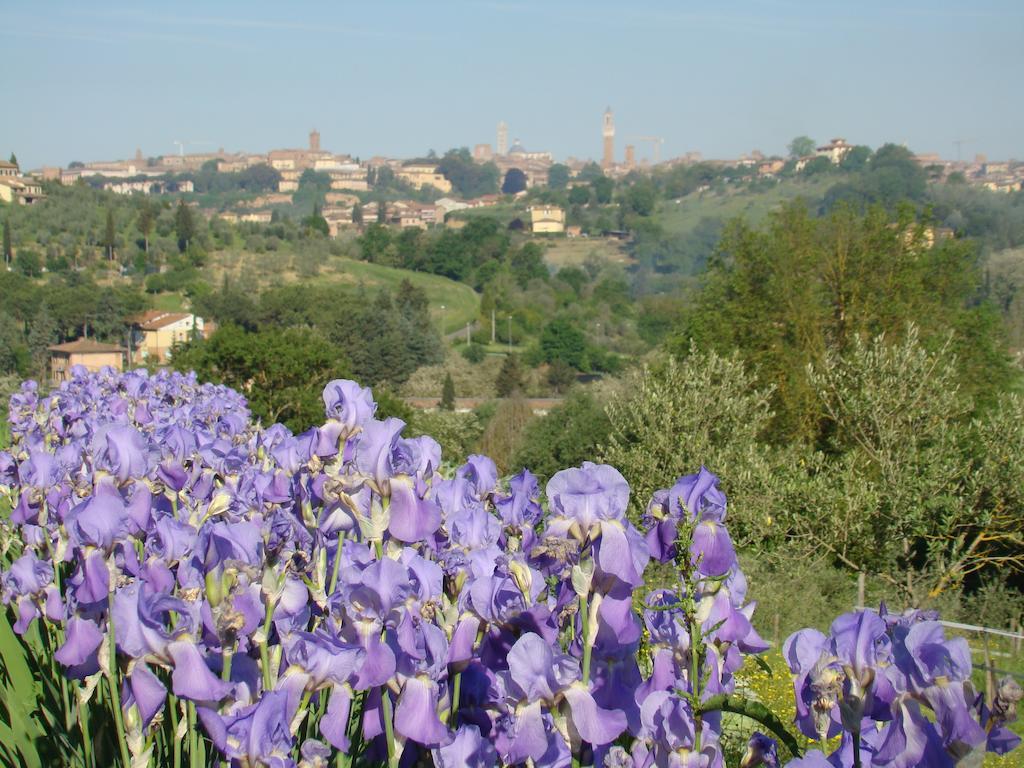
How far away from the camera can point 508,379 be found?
5622 cm

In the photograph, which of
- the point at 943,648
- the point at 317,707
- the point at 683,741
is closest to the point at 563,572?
the point at 683,741

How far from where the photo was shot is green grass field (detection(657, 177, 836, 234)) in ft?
481

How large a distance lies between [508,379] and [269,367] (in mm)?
28718

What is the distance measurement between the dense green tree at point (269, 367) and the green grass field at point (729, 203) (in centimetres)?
11700

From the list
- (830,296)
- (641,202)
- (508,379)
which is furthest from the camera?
(641,202)

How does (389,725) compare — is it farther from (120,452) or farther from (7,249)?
(7,249)

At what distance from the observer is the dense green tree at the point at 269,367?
1088 inches

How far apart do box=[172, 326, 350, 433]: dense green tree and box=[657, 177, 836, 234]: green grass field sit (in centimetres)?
11700

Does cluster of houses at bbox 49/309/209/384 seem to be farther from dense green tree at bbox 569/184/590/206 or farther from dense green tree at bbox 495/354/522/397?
dense green tree at bbox 569/184/590/206

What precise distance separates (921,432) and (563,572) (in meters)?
13.5

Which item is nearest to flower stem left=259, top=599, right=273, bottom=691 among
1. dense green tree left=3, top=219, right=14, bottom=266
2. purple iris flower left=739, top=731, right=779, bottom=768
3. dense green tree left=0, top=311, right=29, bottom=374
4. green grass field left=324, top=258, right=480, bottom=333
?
purple iris flower left=739, top=731, right=779, bottom=768

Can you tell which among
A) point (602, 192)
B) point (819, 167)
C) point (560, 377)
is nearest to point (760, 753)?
point (560, 377)

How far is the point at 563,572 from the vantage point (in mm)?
2006

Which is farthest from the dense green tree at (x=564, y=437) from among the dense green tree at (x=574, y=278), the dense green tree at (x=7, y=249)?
the dense green tree at (x=574, y=278)
